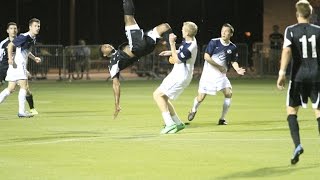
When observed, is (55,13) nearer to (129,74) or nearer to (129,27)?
(129,74)

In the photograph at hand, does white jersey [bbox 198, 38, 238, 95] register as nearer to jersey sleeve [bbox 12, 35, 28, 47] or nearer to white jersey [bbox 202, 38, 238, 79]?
white jersey [bbox 202, 38, 238, 79]

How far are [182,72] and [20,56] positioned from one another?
5240mm

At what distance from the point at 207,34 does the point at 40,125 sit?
34024 mm

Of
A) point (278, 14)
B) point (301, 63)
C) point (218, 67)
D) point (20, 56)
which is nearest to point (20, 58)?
point (20, 56)

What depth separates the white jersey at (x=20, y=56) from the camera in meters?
18.7

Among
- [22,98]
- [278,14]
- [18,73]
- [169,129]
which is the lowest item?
[169,129]

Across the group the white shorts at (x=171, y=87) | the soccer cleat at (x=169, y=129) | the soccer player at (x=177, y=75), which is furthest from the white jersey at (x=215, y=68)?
the soccer cleat at (x=169, y=129)

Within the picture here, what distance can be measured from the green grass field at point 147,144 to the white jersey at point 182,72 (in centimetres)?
87

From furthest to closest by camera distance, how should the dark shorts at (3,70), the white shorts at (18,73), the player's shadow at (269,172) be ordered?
the dark shorts at (3,70) → the white shorts at (18,73) → the player's shadow at (269,172)

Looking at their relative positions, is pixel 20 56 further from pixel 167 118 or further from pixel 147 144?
pixel 147 144

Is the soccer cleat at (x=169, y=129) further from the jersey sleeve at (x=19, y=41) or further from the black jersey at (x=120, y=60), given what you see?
the jersey sleeve at (x=19, y=41)

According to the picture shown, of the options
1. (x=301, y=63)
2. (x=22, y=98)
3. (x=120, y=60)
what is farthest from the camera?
(x=22, y=98)

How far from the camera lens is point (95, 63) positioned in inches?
1535

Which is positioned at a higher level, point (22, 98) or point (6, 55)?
point (6, 55)
